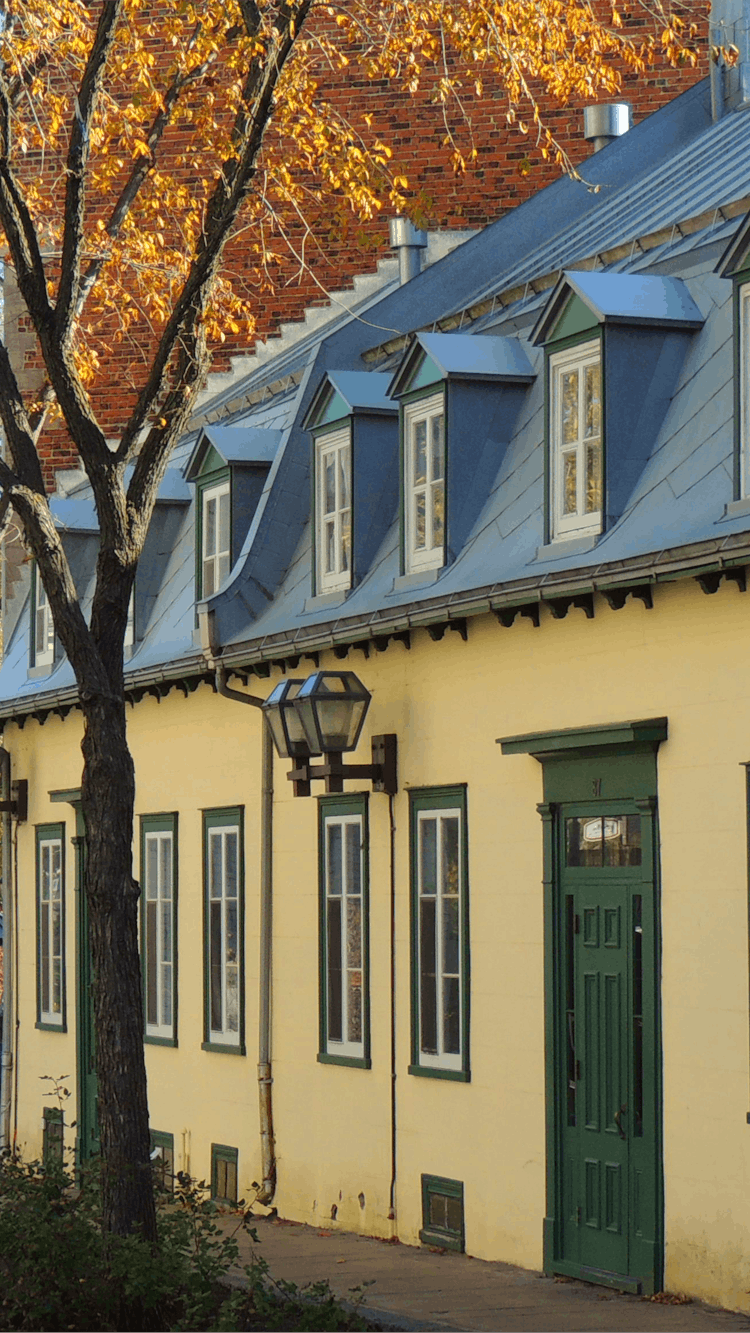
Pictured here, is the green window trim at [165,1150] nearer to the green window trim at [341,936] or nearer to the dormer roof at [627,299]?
the green window trim at [341,936]

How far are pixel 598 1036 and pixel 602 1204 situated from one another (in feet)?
2.87

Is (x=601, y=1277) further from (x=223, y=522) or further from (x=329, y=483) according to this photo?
(x=223, y=522)

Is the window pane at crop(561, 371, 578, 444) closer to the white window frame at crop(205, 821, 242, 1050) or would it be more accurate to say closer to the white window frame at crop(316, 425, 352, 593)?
the white window frame at crop(316, 425, 352, 593)

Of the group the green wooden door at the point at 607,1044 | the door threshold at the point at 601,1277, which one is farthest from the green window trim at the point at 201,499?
the door threshold at the point at 601,1277

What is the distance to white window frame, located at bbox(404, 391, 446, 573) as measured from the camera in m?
13.1

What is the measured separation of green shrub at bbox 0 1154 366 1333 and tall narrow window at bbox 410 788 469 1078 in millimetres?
2987

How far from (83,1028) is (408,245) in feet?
26.6

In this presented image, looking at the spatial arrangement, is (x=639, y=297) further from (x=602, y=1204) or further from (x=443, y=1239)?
(x=443, y=1239)

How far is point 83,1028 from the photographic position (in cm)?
1875

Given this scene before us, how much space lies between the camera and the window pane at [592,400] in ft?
37.7

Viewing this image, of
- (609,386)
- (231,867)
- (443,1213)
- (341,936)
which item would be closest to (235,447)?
(231,867)

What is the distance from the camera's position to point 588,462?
11484mm

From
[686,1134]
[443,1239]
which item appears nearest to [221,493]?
[443,1239]

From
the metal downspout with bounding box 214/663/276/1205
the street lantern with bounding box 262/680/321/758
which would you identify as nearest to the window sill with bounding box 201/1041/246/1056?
A: the metal downspout with bounding box 214/663/276/1205
